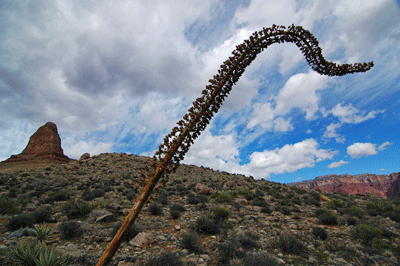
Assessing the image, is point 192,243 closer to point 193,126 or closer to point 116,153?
point 193,126

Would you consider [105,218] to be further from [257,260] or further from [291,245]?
[291,245]

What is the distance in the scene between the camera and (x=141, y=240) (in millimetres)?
5238

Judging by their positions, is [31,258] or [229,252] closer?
[31,258]

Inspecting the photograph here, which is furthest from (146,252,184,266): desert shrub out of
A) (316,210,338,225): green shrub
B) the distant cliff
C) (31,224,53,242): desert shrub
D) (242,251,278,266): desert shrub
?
the distant cliff

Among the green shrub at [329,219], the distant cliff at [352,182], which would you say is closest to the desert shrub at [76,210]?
the green shrub at [329,219]

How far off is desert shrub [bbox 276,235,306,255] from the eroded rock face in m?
58.2

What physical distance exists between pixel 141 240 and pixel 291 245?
14.4 ft

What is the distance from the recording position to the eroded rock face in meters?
46.5

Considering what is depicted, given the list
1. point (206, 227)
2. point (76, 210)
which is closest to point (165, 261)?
point (206, 227)

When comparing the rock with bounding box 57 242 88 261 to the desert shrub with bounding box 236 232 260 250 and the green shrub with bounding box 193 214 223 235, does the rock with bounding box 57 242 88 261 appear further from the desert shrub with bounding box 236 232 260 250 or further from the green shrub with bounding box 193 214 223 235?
the desert shrub with bounding box 236 232 260 250

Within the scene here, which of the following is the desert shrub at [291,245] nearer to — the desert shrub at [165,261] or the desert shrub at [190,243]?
the desert shrub at [190,243]

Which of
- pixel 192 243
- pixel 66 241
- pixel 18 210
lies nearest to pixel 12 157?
pixel 18 210

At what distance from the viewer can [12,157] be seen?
4659 centimetres

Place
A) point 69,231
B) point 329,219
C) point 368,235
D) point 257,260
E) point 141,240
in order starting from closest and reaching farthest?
point 257,260
point 141,240
point 368,235
point 69,231
point 329,219
